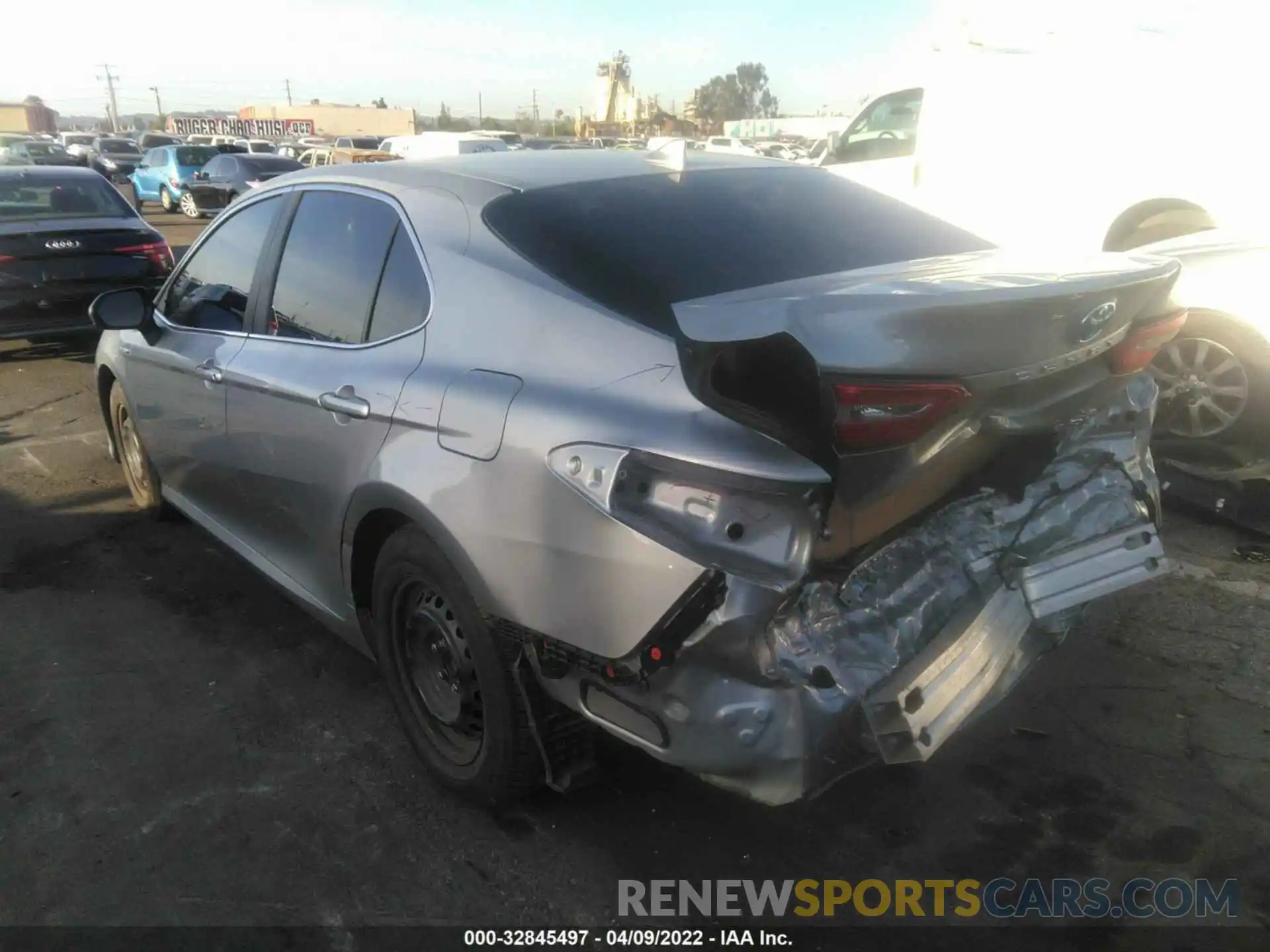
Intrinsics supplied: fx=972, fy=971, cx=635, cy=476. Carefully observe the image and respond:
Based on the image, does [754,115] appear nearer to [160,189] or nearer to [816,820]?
[160,189]

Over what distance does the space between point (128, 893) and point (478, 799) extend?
916mm

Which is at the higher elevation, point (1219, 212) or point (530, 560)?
point (1219, 212)

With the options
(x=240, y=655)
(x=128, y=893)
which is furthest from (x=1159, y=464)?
(x=128, y=893)

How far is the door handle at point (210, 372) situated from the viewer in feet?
11.5

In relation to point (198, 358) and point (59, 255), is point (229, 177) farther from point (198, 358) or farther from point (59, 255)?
point (198, 358)

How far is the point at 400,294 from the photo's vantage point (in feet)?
9.10

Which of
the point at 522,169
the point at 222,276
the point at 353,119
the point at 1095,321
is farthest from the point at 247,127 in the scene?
the point at 1095,321

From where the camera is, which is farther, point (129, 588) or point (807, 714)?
point (129, 588)

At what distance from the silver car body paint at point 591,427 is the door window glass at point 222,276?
0.55 metres

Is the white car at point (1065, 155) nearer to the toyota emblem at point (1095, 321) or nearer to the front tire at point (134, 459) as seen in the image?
the toyota emblem at point (1095, 321)

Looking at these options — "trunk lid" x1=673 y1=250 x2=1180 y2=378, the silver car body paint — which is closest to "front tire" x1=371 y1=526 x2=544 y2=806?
the silver car body paint

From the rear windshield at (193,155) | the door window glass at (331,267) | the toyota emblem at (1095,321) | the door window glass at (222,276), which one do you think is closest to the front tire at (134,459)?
the door window glass at (222,276)

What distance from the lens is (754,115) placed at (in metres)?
91.0

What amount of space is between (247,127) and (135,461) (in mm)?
72095
